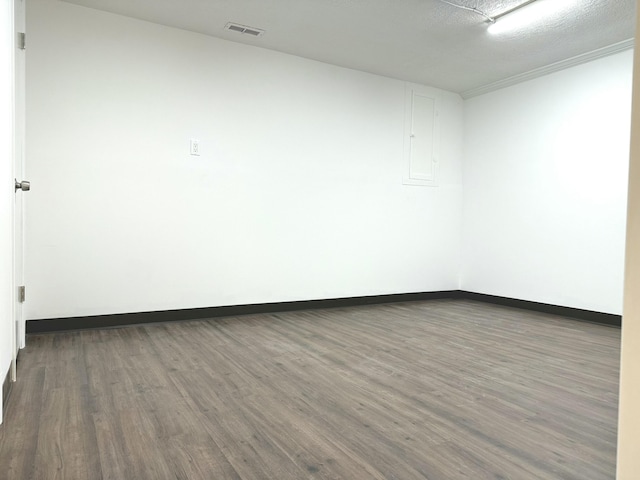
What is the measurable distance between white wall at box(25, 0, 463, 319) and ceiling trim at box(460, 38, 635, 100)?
1067 mm

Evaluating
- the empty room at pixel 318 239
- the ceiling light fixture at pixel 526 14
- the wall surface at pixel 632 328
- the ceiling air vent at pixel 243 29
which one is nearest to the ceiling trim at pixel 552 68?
the empty room at pixel 318 239

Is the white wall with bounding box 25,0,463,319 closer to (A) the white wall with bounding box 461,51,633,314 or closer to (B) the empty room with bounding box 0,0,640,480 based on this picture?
(B) the empty room with bounding box 0,0,640,480

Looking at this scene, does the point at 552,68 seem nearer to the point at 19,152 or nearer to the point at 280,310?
the point at 280,310

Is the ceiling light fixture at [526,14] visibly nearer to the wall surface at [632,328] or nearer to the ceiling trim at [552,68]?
the ceiling trim at [552,68]

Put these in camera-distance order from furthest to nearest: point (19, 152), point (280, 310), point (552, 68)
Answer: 1. point (552, 68)
2. point (280, 310)
3. point (19, 152)

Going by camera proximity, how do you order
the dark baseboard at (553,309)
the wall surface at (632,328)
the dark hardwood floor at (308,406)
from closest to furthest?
1. the wall surface at (632,328)
2. the dark hardwood floor at (308,406)
3. the dark baseboard at (553,309)

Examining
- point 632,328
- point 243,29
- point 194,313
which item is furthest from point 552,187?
point 632,328

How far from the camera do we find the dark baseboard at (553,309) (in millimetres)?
4172

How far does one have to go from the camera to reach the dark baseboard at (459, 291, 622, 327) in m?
4.17

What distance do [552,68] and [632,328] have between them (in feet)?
14.7

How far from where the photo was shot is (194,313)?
13.0ft

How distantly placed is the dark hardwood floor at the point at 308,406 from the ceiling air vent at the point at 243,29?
2.57 metres

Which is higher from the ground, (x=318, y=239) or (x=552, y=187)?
(x=552, y=187)

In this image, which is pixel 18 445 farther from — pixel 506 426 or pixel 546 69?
pixel 546 69
